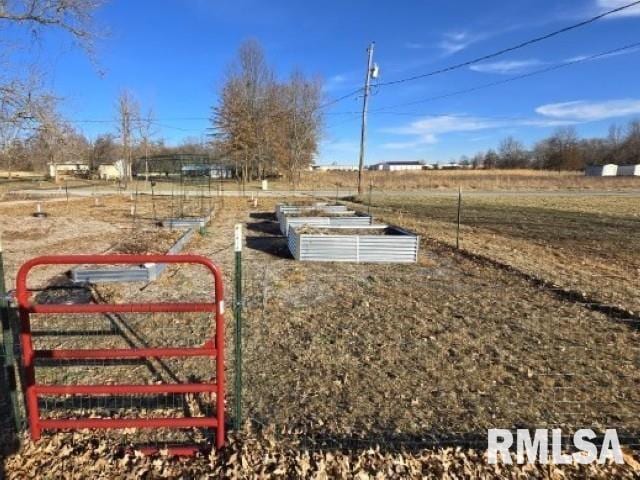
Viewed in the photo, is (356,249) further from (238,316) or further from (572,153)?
(572,153)

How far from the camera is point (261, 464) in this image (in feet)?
8.67

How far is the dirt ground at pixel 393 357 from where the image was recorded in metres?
3.17

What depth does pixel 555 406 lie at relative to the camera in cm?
339

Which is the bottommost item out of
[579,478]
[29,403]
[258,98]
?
[579,478]

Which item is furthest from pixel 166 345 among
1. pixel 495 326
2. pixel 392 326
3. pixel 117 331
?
pixel 495 326

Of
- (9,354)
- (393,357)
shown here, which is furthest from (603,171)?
(9,354)

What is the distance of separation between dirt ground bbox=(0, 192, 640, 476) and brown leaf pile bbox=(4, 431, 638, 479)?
134 mm

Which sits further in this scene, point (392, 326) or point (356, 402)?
point (392, 326)

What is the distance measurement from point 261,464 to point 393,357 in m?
1.96

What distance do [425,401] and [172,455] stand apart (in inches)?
79.2

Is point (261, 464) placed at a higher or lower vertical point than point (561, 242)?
lower

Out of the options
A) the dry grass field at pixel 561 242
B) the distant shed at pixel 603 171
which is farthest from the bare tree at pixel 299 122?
the distant shed at pixel 603 171

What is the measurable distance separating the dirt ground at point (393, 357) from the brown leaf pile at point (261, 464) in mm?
134

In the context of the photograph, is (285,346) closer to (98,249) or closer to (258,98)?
(98,249)
